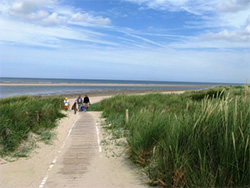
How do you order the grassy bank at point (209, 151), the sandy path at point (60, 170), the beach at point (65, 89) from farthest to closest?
the beach at point (65, 89)
the sandy path at point (60, 170)
the grassy bank at point (209, 151)

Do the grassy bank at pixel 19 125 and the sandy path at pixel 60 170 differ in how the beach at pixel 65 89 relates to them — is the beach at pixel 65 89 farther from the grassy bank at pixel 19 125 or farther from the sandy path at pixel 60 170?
the sandy path at pixel 60 170

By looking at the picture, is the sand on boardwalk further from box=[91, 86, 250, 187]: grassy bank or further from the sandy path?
box=[91, 86, 250, 187]: grassy bank

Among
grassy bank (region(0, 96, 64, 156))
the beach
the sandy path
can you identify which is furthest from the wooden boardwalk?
the beach

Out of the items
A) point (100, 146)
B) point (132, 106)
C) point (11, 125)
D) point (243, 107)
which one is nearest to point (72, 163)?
point (100, 146)

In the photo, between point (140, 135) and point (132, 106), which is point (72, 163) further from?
point (132, 106)

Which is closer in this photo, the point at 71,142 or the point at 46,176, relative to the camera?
the point at 46,176

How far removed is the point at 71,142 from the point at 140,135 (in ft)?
11.2

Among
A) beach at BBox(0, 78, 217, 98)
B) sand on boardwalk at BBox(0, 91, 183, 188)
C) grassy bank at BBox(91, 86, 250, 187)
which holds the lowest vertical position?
sand on boardwalk at BBox(0, 91, 183, 188)

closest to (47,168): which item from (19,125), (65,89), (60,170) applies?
(60,170)

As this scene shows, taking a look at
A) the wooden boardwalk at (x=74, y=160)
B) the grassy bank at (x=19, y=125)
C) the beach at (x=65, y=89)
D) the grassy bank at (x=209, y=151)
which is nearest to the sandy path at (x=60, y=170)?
the wooden boardwalk at (x=74, y=160)

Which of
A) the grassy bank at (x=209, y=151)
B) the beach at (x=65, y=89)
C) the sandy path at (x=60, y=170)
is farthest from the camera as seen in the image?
the beach at (x=65, y=89)

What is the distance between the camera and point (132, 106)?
16594mm

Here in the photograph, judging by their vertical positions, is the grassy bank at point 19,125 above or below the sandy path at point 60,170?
above

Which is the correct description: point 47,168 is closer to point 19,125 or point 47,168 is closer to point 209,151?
point 19,125
